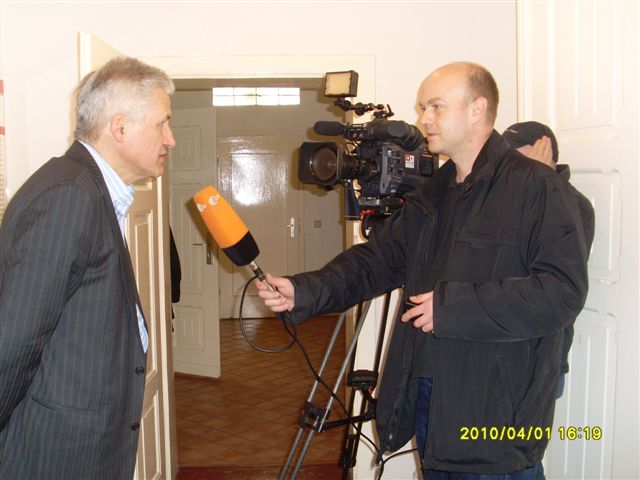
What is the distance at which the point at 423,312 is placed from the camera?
143cm

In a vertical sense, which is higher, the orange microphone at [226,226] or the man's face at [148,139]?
the man's face at [148,139]

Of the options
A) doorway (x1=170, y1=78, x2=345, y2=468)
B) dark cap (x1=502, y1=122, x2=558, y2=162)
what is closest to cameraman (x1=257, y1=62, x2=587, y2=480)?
dark cap (x1=502, y1=122, x2=558, y2=162)

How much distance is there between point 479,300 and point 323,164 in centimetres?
73

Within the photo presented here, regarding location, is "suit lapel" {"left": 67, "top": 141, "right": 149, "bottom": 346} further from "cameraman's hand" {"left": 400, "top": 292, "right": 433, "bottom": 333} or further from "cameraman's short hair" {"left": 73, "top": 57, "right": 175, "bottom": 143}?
"cameraman's hand" {"left": 400, "top": 292, "right": 433, "bottom": 333}

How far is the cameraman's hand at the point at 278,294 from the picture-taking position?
1653mm

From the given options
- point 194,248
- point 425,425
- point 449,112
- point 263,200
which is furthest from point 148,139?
point 263,200

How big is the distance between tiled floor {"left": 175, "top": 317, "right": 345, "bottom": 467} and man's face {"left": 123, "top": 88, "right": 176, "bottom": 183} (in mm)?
2247

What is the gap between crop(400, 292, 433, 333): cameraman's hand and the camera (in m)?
1.42

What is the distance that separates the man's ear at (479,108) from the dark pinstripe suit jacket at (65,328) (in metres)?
0.98

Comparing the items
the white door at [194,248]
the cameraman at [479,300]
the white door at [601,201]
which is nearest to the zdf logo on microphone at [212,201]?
the cameraman at [479,300]

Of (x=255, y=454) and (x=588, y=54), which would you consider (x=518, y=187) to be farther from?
(x=255, y=454)

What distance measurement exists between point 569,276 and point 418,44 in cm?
175

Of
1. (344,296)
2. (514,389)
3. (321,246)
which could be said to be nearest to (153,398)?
(344,296)
